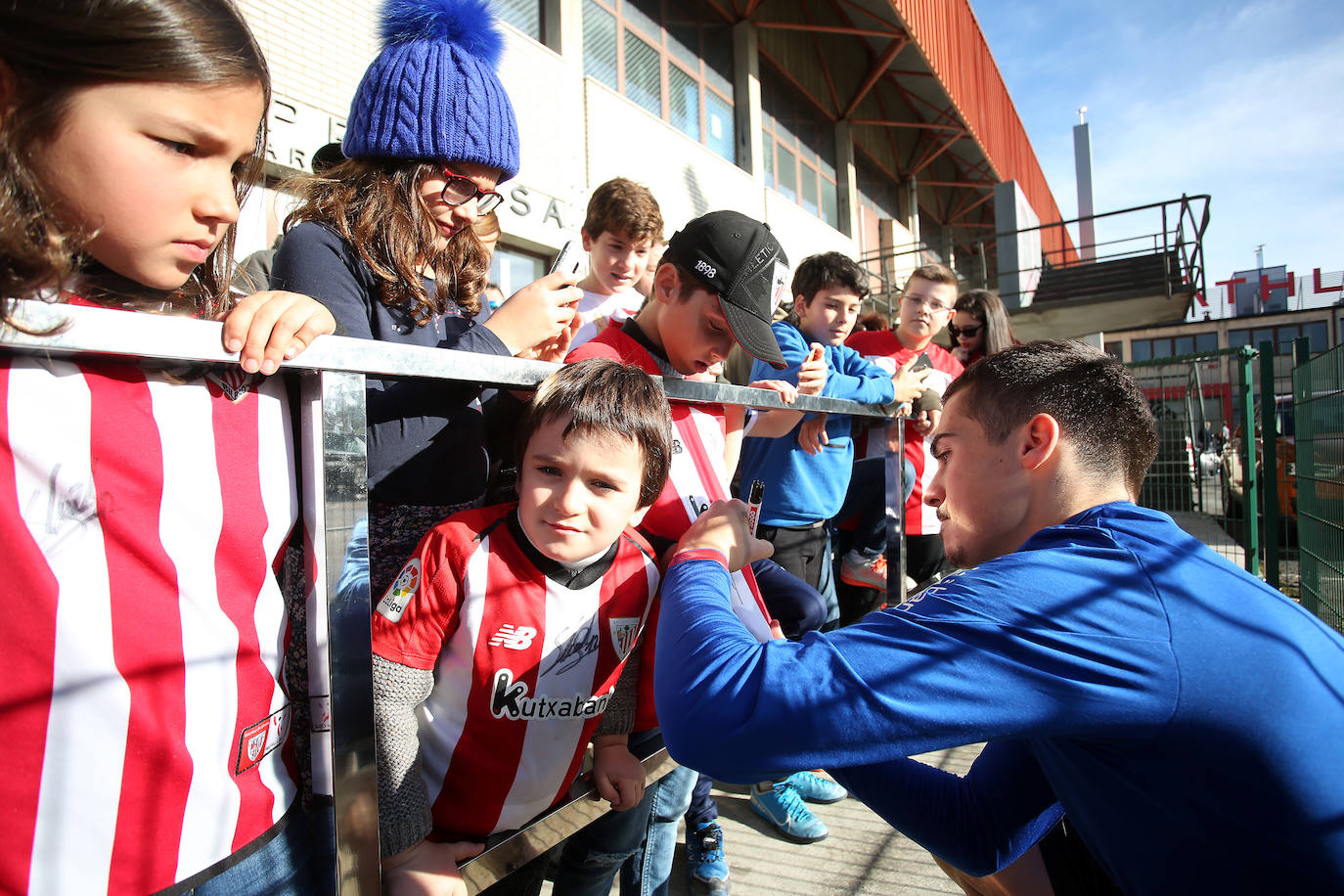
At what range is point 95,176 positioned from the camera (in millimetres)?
Result: 840

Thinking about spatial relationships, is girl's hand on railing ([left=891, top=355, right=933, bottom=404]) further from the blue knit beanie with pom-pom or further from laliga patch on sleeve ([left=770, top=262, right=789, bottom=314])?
the blue knit beanie with pom-pom

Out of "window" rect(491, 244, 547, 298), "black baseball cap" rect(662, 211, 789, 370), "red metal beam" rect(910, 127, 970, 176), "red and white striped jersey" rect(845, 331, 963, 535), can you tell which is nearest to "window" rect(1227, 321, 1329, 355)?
"red metal beam" rect(910, 127, 970, 176)

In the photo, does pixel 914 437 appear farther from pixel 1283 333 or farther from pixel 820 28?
pixel 1283 333

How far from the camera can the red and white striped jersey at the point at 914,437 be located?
10.9 feet

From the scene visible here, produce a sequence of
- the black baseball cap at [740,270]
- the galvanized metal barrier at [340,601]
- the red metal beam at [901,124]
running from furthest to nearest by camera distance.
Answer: the red metal beam at [901,124]
the black baseball cap at [740,270]
the galvanized metal barrier at [340,601]

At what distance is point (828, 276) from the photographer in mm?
3258

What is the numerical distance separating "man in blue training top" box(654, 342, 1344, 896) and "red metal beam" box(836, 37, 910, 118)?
15.0m

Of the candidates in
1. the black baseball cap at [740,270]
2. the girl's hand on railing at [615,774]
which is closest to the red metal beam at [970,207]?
the black baseball cap at [740,270]

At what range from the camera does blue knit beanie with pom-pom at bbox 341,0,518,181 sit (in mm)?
1622

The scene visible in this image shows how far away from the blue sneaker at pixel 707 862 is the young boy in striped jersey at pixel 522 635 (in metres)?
1.02

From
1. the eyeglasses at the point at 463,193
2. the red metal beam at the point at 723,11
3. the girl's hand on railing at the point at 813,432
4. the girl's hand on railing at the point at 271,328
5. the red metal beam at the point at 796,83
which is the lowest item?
the girl's hand on railing at the point at 813,432

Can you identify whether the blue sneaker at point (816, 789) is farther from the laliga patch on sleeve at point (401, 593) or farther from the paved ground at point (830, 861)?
the laliga patch on sleeve at point (401, 593)

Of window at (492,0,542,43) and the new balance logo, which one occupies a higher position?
window at (492,0,542,43)

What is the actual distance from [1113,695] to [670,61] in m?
11.7
